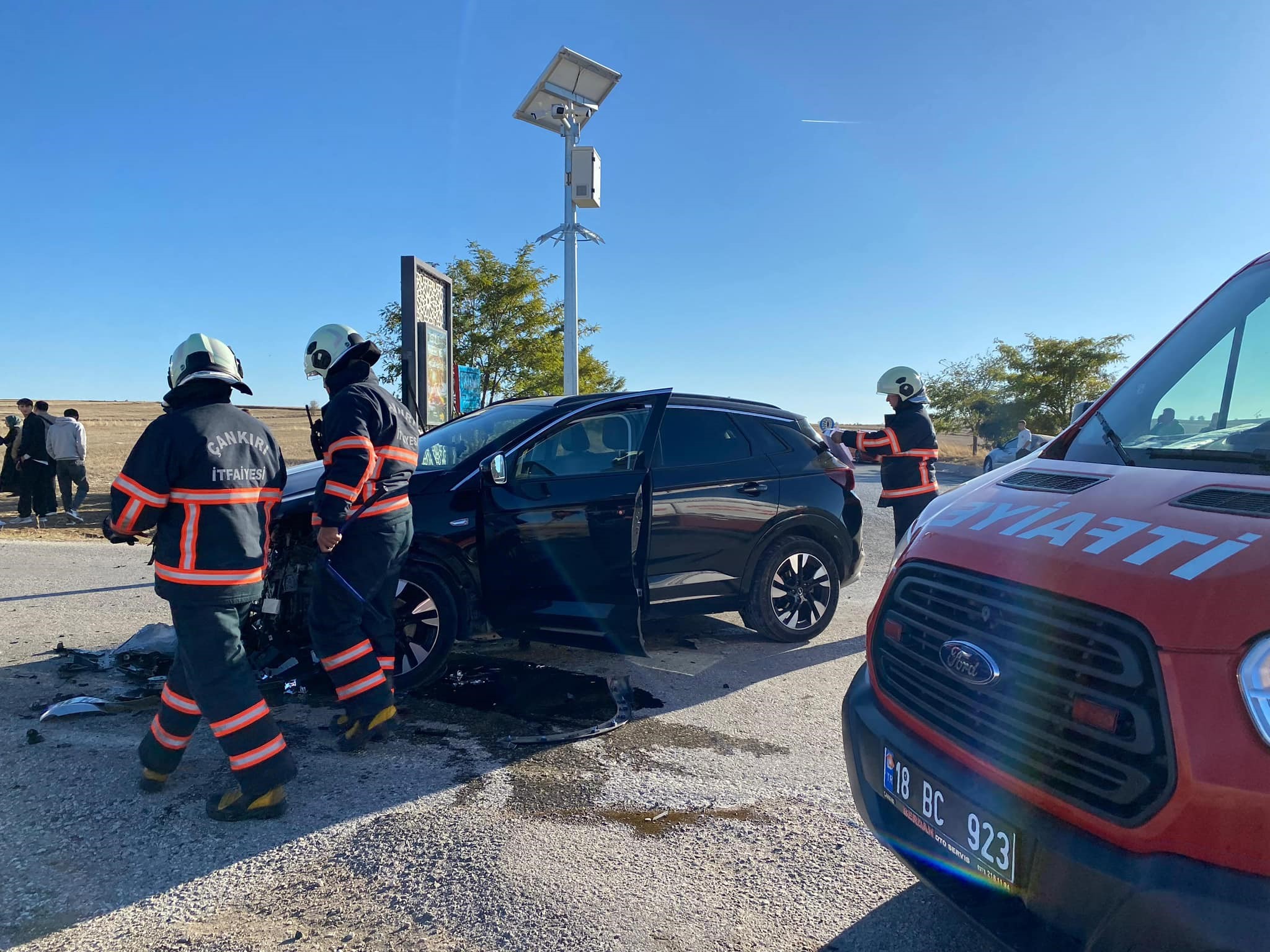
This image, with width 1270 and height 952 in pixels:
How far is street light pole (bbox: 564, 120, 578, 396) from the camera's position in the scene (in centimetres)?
1292

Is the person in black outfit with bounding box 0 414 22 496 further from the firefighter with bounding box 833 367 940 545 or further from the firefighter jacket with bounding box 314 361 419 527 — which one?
the firefighter with bounding box 833 367 940 545

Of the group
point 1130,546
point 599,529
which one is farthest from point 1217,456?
point 599,529

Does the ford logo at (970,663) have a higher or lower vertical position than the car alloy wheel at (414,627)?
higher

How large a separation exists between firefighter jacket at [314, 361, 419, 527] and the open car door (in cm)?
66

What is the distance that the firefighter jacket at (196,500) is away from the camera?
3027 mm

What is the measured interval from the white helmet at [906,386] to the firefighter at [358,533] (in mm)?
4113

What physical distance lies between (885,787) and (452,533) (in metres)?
2.97

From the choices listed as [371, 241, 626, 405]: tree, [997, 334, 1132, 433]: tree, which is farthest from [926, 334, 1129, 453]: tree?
[371, 241, 626, 405]: tree

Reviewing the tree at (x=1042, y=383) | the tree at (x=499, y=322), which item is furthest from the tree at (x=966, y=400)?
the tree at (x=499, y=322)

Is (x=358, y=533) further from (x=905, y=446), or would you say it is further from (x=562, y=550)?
(x=905, y=446)

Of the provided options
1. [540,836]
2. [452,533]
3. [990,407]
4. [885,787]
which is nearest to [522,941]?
[540,836]

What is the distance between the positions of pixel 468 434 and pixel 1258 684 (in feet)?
14.7

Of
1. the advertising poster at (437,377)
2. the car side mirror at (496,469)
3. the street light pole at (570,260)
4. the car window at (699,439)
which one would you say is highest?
the street light pole at (570,260)

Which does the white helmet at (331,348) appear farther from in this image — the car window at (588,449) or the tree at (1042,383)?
the tree at (1042,383)
